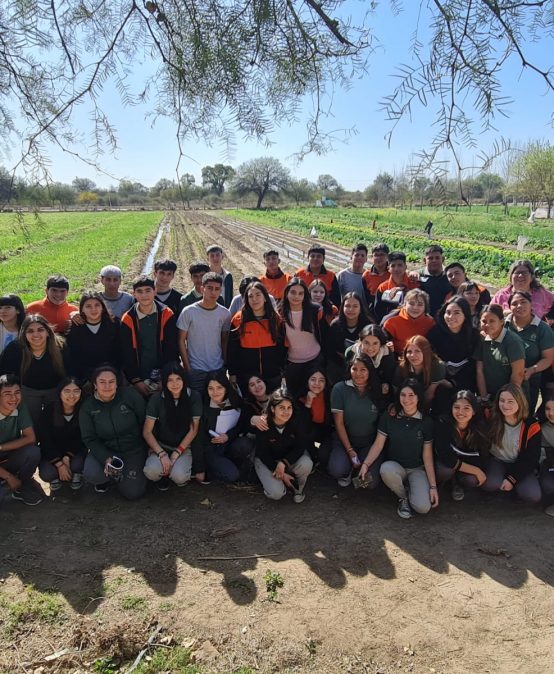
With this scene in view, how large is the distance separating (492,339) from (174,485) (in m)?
3.39


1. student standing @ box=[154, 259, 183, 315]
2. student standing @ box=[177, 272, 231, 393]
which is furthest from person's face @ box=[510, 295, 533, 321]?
student standing @ box=[154, 259, 183, 315]

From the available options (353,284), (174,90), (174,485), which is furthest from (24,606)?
(353,284)

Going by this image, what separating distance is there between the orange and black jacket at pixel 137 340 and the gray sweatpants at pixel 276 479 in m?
1.43

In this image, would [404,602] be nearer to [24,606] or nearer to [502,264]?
[24,606]

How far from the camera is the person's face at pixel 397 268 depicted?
230 inches

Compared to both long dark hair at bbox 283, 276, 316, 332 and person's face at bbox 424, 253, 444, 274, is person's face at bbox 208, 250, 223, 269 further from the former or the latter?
person's face at bbox 424, 253, 444, 274

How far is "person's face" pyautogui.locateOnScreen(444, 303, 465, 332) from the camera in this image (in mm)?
4699

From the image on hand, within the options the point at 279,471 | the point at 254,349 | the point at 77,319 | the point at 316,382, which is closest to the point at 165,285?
the point at 77,319

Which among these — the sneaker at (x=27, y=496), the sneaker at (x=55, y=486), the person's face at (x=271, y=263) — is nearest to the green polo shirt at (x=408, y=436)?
the person's face at (x=271, y=263)

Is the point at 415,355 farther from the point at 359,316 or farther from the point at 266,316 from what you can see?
the point at 266,316

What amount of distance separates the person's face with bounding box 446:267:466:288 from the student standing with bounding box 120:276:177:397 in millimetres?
3369

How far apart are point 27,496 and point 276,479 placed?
2285 mm

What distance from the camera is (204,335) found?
192 inches

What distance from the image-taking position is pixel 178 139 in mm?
1980
